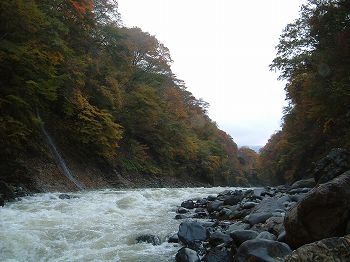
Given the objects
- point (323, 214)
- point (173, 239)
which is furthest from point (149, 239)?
point (323, 214)

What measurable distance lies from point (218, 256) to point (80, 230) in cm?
336

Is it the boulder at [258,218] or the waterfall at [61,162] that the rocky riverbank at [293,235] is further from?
the waterfall at [61,162]

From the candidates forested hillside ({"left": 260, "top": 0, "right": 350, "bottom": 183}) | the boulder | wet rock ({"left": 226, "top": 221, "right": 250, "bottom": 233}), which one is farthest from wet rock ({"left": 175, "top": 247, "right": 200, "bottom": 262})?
forested hillside ({"left": 260, "top": 0, "right": 350, "bottom": 183})

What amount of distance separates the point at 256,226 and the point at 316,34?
17.0 m

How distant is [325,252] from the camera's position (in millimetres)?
3852

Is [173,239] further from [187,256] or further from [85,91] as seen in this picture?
[85,91]

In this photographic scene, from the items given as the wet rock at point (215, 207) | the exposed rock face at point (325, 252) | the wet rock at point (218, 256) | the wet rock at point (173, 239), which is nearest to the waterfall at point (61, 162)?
the wet rock at point (215, 207)

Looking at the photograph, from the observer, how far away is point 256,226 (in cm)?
757

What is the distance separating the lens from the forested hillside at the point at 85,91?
13.3 meters

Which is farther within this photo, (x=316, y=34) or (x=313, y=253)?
(x=316, y=34)

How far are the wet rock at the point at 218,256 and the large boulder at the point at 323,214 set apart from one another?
3.45ft

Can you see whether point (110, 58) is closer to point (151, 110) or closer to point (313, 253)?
point (151, 110)

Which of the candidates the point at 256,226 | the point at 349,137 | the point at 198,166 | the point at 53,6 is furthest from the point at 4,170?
the point at 198,166

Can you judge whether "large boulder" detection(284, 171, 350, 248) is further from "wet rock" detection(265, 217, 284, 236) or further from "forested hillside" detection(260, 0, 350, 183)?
"forested hillside" detection(260, 0, 350, 183)
